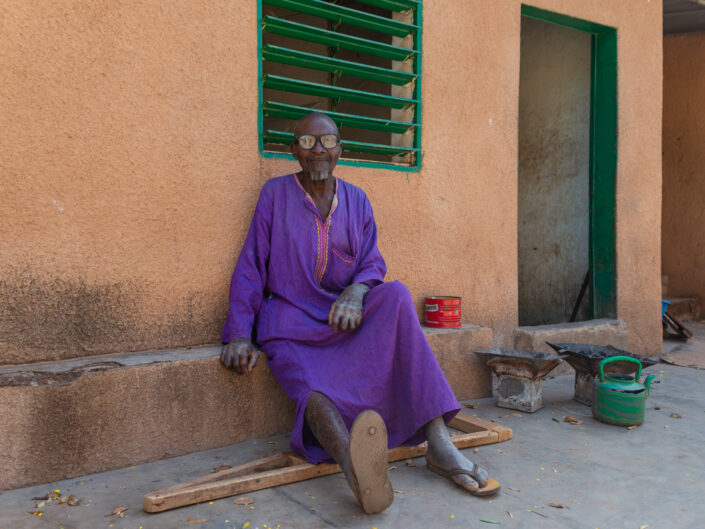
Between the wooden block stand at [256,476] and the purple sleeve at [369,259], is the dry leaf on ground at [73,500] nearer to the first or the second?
the wooden block stand at [256,476]

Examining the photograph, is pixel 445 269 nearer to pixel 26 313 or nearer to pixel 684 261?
pixel 26 313

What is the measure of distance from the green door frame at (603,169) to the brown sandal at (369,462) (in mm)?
3567

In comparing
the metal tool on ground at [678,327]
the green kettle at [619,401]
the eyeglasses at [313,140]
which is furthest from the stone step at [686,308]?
the eyeglasses at [313,140]

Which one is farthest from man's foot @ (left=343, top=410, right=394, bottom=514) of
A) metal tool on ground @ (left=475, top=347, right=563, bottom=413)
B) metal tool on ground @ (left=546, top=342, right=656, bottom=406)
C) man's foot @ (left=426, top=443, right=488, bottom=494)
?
metal tool on ground @ (left=546, top=342, right=656, bottom=406)

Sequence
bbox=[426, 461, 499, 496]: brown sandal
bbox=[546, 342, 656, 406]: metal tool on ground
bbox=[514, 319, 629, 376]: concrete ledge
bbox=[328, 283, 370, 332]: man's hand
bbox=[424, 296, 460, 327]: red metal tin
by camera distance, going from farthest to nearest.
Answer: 1. bbox=[514, 319, 629, 376]: concrete ledge
2. bbox=[424, 296, 460, 327]: red metal tin
3. bbox=[546, 342, 656, 406]: metal tool on ground
4. bbox=[328, 283, 370, 332]: man's hand
5. bbox=[426, 461, 499, 496]: brown sandal

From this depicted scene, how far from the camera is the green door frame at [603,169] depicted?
481cm

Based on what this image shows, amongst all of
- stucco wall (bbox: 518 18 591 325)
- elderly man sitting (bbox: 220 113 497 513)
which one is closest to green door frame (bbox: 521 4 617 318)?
stucco wall (bbox: 518 18 591 325)

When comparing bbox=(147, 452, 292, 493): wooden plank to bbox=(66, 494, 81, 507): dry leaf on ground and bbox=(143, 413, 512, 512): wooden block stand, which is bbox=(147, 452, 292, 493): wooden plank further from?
bbox=(66, 494, 81, 507): dry leaf on ground

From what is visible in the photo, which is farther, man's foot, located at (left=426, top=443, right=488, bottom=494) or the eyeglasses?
the eyeglasses

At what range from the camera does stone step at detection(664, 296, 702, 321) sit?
6.98 metres

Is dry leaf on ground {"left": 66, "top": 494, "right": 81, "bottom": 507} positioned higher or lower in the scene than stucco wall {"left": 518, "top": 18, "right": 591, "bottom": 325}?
lower

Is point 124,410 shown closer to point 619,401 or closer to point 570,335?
point 619,401

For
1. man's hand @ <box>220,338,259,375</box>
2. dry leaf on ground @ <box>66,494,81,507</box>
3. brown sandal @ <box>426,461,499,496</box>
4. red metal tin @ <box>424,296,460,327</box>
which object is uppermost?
red metal tin @ <box>424,296,460,327</box>

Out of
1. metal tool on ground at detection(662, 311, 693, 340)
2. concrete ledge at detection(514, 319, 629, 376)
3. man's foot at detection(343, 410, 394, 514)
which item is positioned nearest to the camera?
man's foot at detection(343, 410, 394, 514)
